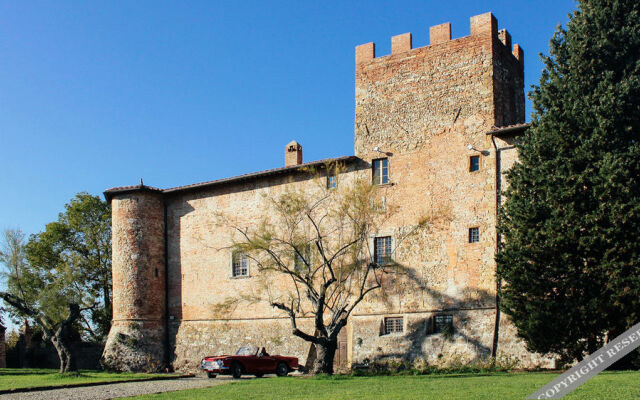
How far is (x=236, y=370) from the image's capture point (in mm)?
23219

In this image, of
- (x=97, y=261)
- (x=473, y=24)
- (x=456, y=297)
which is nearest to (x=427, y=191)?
(x=456, y=297)

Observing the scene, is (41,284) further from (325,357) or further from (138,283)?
(325,357)

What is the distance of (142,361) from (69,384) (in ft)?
30.2

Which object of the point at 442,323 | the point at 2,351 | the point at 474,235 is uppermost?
the point at 474,235

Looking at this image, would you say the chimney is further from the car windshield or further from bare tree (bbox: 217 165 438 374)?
the car windshield

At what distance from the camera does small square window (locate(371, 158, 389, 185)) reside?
26547 mm

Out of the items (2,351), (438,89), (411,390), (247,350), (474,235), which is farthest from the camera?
(2,351)

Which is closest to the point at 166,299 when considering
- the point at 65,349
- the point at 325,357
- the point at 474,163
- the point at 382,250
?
the point at 65,349

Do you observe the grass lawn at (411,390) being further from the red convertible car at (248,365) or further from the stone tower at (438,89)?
the stone tower at (438,89)

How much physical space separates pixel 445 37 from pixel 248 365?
14.3 m

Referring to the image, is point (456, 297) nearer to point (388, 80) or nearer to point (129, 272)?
point (388, 80)

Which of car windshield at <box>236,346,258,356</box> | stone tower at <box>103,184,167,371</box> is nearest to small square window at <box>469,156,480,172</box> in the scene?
car windshield at <box>236,346,258,356</box>

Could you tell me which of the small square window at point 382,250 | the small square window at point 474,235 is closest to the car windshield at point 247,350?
the small square window at point 382,250

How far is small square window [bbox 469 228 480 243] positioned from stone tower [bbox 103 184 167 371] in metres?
14.9
